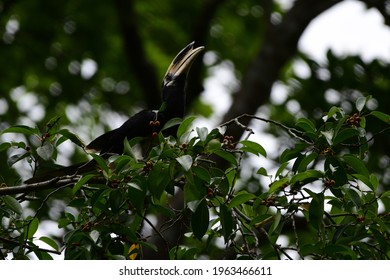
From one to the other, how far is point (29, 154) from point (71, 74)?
16.2ft

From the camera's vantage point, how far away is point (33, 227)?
288 cm

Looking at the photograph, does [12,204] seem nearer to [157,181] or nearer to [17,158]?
[17,158]

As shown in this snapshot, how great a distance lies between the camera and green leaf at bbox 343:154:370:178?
8.74 ft

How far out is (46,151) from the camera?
9.44 ft

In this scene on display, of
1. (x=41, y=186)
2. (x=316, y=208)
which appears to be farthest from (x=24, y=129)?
(x=316, y=208)

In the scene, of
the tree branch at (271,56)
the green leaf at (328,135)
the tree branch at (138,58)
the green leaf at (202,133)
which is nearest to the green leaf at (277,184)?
the green leaf at (328,135)

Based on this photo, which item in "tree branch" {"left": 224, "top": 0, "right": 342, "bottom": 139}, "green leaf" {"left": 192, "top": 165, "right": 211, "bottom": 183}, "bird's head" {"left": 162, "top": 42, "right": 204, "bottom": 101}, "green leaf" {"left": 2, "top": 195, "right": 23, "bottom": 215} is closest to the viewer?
"green leaf" {"left": 192, "top": 165, "right": 211, "bottom": 183}

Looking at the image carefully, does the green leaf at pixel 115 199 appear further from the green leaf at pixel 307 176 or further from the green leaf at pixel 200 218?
the green leaf at pixel 307 176

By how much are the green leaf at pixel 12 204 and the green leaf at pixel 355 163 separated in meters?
1.11

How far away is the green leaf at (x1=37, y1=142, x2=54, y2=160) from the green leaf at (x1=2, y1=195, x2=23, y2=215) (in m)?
0.19

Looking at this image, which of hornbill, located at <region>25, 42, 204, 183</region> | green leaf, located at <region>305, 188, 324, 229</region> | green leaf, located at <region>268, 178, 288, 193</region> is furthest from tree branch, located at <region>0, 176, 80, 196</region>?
green leaf, located at <region>305, 188, 324, 229</region>

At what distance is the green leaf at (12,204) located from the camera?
2738 millimetres

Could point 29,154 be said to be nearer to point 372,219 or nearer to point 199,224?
point 199,224

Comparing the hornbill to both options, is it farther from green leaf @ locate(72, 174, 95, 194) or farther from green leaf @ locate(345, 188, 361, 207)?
green leaf @ locate(345, 188, 361, 207)
